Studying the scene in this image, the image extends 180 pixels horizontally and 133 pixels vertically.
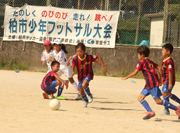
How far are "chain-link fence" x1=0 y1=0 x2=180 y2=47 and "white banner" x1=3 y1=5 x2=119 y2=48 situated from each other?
0.38 meters

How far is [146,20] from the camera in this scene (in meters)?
14.9

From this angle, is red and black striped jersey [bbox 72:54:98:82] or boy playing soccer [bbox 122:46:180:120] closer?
boy playing soccer [bbox 122:46:180:120]

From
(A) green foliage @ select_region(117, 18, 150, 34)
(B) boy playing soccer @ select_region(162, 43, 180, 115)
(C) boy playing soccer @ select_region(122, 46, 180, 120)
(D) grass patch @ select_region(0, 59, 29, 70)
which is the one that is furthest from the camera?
(D) grass patch @ select_region(0, 59, 29, 70)

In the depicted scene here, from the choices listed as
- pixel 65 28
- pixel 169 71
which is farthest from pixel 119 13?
pixel 169 71

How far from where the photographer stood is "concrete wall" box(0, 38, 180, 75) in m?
14.4

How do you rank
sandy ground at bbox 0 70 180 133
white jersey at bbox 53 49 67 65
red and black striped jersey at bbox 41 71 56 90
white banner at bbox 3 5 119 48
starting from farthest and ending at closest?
white banner at bbox 3 5 119 48 → white jersey at bbox 53 49 67 65 → red and black striped jersey at bbox 41 71 56 90 → sandy ground at bbox 0 70 180 133

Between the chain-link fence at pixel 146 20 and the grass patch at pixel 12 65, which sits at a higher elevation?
the chain-link fence at pixel 146 20

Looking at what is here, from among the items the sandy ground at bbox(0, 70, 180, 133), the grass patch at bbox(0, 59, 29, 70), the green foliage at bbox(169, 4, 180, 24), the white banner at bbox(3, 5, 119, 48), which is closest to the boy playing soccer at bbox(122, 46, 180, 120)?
the sandy ground at bbox(0, 70, 180, 133)

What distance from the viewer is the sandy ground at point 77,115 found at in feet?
17.4

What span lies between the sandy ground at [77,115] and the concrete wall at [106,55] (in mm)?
4313

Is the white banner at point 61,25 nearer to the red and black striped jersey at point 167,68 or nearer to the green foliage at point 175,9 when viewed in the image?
the green foliage at point 175,9

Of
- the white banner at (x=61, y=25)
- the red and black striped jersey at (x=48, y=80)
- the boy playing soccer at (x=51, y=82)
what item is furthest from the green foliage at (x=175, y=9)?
the red and black striped jersey at (x=48, y=80)

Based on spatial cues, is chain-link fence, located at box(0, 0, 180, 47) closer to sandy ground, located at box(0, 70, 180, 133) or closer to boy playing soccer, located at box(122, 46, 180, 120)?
sandy ground, located at box(0, 70, 180, 133)

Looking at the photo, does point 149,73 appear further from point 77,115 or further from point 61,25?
→ point 61,25
